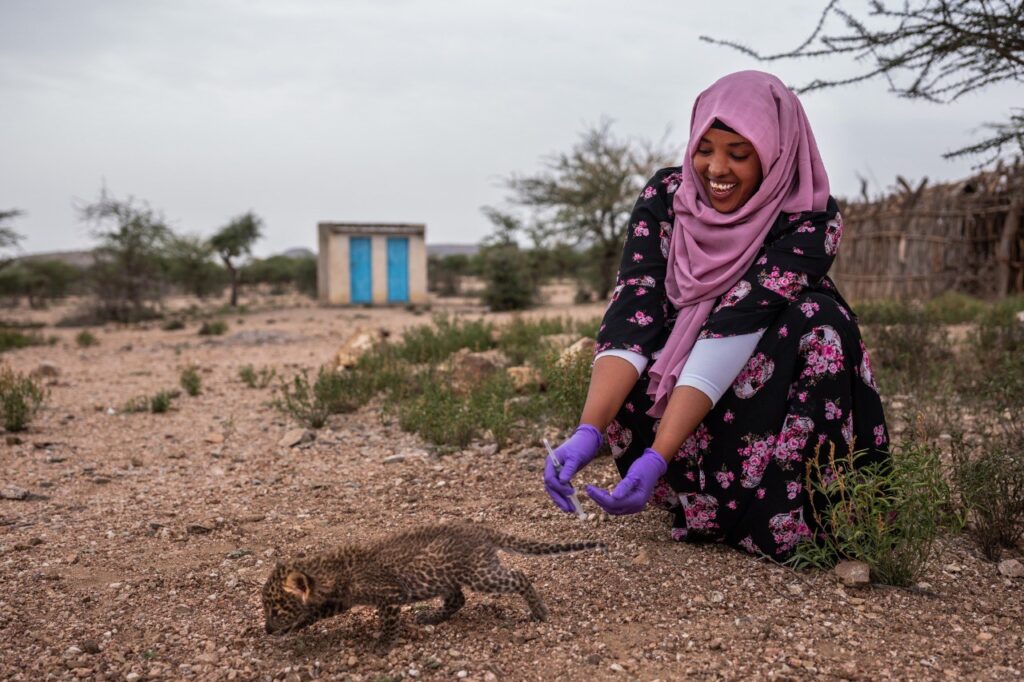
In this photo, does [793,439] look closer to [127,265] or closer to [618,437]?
[618,437]

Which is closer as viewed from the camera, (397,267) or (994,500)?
(994,500)

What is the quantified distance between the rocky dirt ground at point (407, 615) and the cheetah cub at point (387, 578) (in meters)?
0.13

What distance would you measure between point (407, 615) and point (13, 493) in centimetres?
247

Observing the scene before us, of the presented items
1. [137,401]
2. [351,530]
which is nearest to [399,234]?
[137,401]

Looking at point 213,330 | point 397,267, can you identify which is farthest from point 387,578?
point 397,267

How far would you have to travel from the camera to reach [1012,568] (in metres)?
2.92

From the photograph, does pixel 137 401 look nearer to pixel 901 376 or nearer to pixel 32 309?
pixel 901 376

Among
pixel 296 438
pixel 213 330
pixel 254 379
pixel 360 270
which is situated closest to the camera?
pixel 296 438

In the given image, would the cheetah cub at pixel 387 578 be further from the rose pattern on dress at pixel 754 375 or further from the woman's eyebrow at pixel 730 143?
the woman's eyebrow at pixel 730 143

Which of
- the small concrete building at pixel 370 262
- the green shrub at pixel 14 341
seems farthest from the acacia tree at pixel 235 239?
the green shrub at pixel 14 341

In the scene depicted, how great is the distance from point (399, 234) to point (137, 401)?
616 inches

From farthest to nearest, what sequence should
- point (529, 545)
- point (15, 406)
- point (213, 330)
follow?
point (213, 330)
point (15, 406)
point (529, 545)

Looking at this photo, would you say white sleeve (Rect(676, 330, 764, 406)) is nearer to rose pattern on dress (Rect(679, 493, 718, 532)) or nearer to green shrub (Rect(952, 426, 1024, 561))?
rose pattern on dress (Rect(679, 493, 718, 532))

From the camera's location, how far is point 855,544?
105 inches
